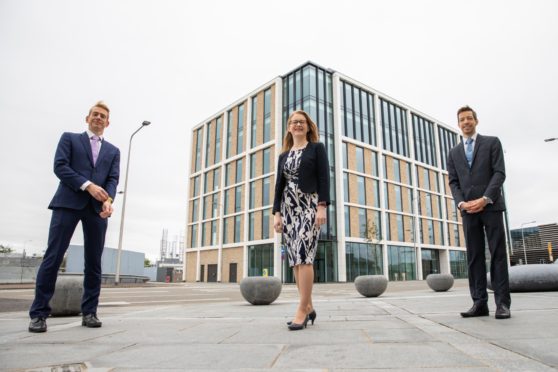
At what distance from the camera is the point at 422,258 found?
43.3 m

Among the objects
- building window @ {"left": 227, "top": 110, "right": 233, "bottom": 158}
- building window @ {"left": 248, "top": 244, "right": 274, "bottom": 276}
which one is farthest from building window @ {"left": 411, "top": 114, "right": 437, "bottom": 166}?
building window @ {"left": 248, "top": 244, "right": 274, "bottom": 276}

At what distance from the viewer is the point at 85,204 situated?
3.60m

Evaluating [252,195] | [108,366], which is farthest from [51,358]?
[252,195]

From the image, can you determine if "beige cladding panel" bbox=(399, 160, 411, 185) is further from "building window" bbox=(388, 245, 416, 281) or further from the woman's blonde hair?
the woman's blonde hair

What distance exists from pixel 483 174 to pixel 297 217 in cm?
196

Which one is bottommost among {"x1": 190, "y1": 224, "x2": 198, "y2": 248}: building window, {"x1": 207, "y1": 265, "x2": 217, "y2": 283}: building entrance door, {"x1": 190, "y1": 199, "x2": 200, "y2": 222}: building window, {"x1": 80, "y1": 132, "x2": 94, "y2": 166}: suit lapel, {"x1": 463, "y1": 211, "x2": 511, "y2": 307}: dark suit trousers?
{"x1": 207, "y1": 265, "x2": 217, "y2": 283}: building entrance door

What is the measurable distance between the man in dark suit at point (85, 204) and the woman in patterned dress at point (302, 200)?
171 cm

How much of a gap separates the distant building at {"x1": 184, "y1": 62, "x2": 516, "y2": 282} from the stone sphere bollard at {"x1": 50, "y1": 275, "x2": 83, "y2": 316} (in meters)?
29.6

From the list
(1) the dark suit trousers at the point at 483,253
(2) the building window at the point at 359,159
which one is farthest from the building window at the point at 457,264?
(1) the dark suit trousers at the point at 483,253

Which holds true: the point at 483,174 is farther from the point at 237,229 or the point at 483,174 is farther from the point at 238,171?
the point at 238,171

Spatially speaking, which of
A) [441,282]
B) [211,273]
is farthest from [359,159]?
[441,282]

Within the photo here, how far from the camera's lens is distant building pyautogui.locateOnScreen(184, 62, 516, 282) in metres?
→ 35.7

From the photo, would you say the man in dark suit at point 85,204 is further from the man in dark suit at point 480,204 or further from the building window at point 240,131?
the building window at point 240,131

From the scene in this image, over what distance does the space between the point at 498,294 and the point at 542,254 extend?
264ft
